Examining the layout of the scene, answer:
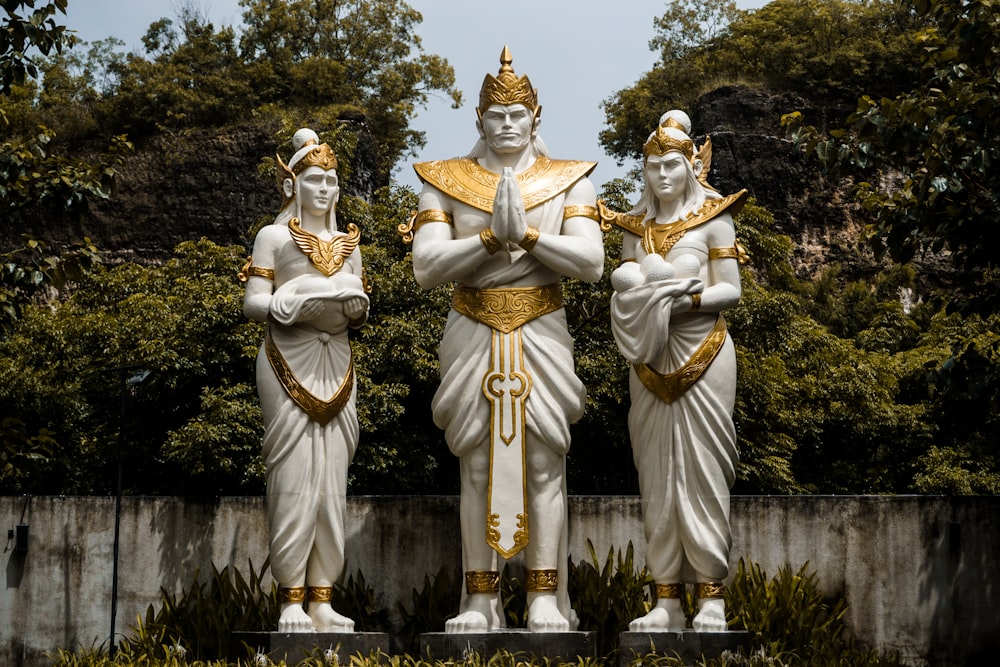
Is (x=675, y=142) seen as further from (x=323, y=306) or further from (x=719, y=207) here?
(x=323, y=306)

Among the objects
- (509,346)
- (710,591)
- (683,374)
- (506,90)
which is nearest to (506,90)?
(506,90)

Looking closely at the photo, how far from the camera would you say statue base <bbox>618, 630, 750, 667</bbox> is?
7.69 meters

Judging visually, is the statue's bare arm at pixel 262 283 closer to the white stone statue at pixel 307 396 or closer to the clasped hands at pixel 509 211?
the white stone statue at pixel 307 396

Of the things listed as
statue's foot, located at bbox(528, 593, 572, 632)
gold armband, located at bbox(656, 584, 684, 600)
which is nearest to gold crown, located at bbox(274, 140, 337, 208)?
statue's foot, located at bbox(528, 593, 572, 632)

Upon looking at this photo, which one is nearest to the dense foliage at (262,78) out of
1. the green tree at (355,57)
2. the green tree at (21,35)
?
the green tree at (355,57)

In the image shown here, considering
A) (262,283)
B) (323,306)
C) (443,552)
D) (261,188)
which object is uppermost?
(261,188)

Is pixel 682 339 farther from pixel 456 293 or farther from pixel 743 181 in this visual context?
A: pixel 743 181

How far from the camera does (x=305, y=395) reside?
8328 mm

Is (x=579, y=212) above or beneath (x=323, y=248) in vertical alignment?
above

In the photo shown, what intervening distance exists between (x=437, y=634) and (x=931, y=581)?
367 cm

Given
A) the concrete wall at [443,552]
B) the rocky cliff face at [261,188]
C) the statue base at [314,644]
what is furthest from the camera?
the rocky cliff face at [261,188]

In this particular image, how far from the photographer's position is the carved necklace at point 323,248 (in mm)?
8516

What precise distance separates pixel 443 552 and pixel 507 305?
219 cm

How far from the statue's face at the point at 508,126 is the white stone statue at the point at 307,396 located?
42.6 inches
